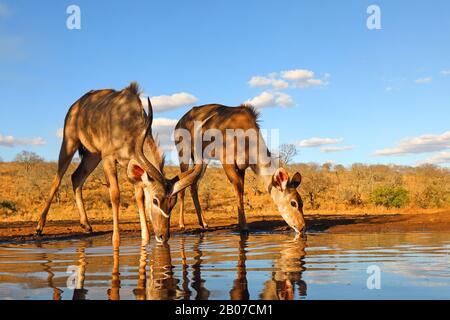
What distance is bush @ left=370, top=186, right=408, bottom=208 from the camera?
88.0 ft

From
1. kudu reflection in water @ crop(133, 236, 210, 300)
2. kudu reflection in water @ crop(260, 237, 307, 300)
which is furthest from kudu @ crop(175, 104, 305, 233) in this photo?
kudu reflection in water @ crop(133, 236, 210, 300)

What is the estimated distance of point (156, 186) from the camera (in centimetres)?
944

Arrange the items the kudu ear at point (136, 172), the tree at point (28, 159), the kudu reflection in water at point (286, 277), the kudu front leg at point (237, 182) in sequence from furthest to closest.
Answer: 1. the tree at point (28, 159)
2. the kudu front leg at point (237, 182)
3. the kudu ear at point (136, 172)
4. the kudu reflection in water at point (286, 277)

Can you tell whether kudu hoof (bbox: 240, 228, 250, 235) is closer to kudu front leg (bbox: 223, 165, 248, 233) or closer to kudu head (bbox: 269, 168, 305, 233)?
kudu front leg (bbox: 223, 165, 248, 233)

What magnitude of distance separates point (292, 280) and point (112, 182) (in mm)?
5999

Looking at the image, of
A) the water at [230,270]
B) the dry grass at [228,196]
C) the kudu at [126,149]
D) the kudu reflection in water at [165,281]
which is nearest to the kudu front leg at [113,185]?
the kudu at [126,149]

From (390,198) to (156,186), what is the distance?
2091 centimetres

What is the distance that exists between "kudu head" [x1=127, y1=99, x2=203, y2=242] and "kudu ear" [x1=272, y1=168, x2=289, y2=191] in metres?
2.82

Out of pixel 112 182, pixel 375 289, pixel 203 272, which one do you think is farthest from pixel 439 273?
pixel 112 182

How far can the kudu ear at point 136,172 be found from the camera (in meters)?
9.66

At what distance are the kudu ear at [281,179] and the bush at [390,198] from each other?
16315 millimetres

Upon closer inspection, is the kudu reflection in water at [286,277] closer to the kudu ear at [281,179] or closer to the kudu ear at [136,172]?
the kudu ear at [136,172]

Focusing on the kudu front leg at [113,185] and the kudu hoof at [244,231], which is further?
the kudu hoof at [244,231]

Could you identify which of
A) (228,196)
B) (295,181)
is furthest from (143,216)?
(228,196)
